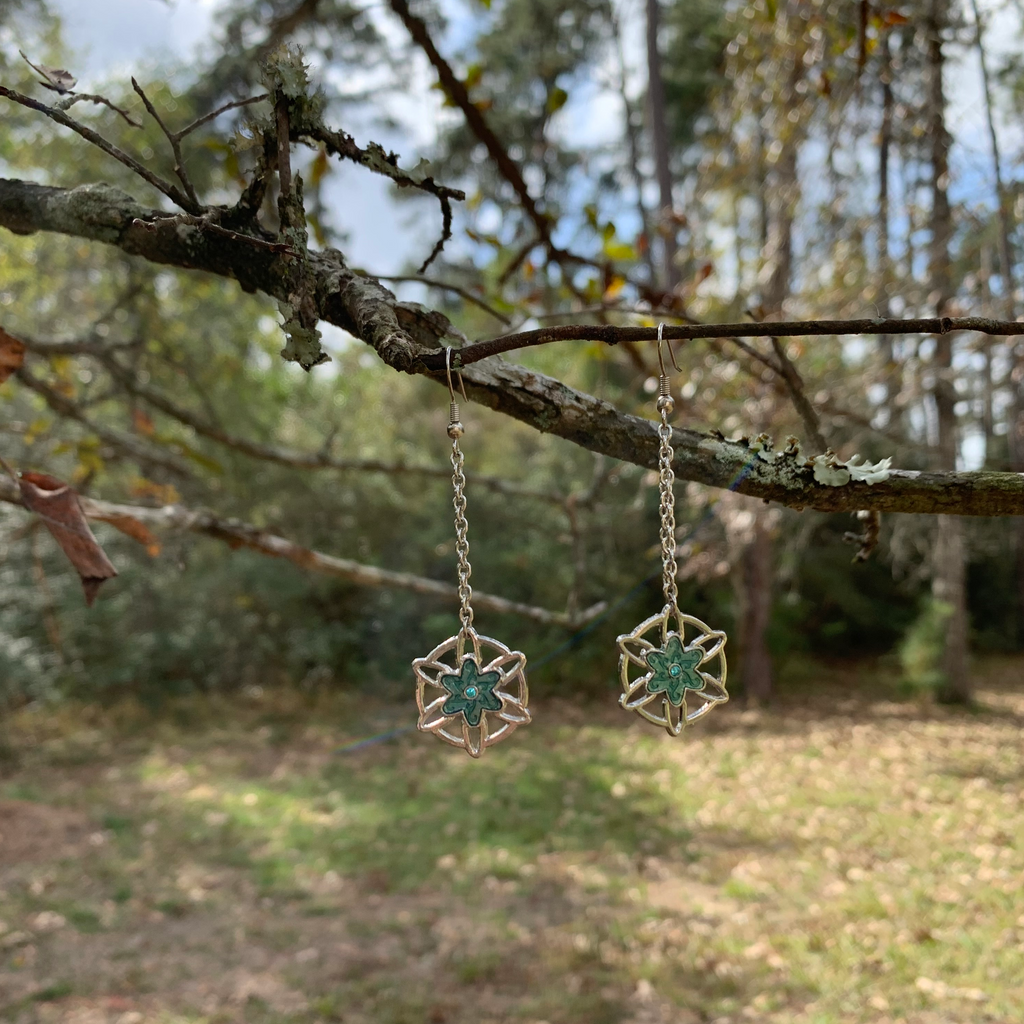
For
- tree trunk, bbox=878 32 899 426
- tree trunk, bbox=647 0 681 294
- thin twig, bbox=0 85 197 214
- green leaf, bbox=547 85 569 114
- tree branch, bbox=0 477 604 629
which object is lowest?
tree branch, bbox=0 477 604 629

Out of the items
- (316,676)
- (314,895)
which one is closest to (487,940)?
(314,895)

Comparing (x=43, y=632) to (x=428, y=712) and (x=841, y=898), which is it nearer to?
(x=841, y=898)

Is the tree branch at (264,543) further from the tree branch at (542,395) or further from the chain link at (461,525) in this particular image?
the tree branch at (542,395)

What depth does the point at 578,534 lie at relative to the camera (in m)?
3.30

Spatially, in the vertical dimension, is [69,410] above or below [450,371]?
above

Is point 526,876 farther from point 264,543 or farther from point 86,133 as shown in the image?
point 86,133

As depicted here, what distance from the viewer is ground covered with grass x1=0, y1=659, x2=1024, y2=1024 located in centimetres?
380

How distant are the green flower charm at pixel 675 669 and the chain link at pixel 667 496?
0.11 m

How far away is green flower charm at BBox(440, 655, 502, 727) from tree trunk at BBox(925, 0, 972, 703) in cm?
572

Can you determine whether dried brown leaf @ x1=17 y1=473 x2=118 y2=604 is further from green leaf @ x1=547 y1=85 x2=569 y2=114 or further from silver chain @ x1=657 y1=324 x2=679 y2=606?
green leaf @ x1=547 y1=85 x2=569 y2=114

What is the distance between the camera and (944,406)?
8.77m

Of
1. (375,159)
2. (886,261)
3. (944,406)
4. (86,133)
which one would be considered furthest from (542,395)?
(944,406)

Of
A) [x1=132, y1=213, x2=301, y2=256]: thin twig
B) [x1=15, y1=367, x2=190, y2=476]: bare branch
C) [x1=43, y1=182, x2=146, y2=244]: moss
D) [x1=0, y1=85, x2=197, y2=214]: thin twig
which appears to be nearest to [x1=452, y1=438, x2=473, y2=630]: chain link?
[x1=132, y1=213, x2=301, y2=256]: thin twig

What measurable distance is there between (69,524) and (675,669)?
56.4 inches
